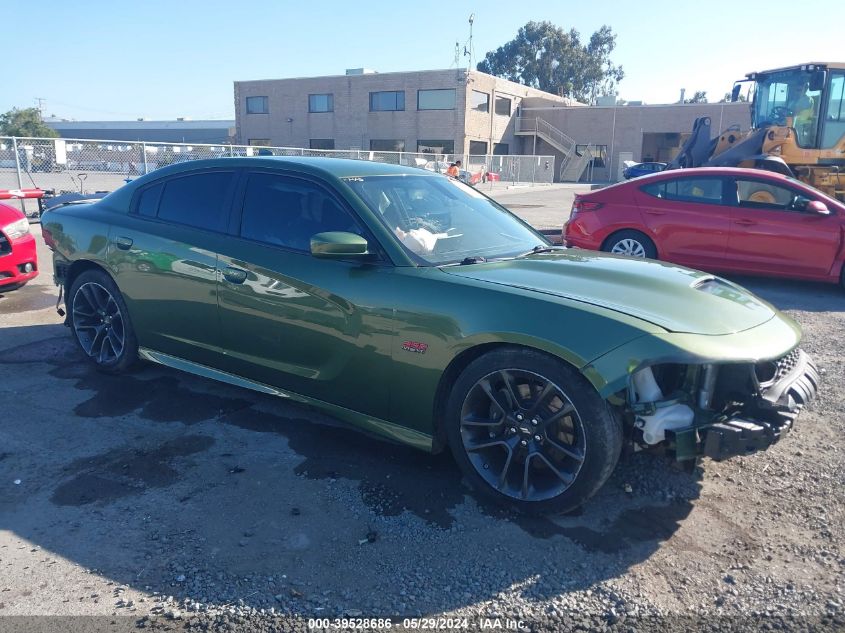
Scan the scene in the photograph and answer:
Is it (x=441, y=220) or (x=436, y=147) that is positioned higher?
(x=436, y=147)

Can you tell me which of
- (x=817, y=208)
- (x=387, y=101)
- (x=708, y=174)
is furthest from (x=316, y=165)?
(x=387, y=101)

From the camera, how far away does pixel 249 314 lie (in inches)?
159

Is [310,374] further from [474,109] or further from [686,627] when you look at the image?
[474,109]

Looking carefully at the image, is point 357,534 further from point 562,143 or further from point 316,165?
point 562,143

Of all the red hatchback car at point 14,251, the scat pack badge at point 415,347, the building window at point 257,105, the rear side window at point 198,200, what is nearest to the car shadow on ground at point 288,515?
the scat pack badge at point 415,347

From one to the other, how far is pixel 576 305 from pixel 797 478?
169 cm

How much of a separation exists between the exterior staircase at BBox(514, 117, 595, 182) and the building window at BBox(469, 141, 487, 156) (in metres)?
5.15

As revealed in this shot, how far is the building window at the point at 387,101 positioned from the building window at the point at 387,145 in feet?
6.79

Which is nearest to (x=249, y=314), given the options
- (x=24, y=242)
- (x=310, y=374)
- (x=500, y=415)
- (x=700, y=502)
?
(x=310, y=374)

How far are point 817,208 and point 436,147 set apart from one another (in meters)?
38.7

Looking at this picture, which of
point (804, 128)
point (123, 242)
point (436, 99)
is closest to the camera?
point (123, 242)

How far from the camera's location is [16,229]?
6.92 metres

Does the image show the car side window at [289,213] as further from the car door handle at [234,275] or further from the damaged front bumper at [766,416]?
the damaged front bumper at [766,416]

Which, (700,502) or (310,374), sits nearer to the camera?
(700,502)
